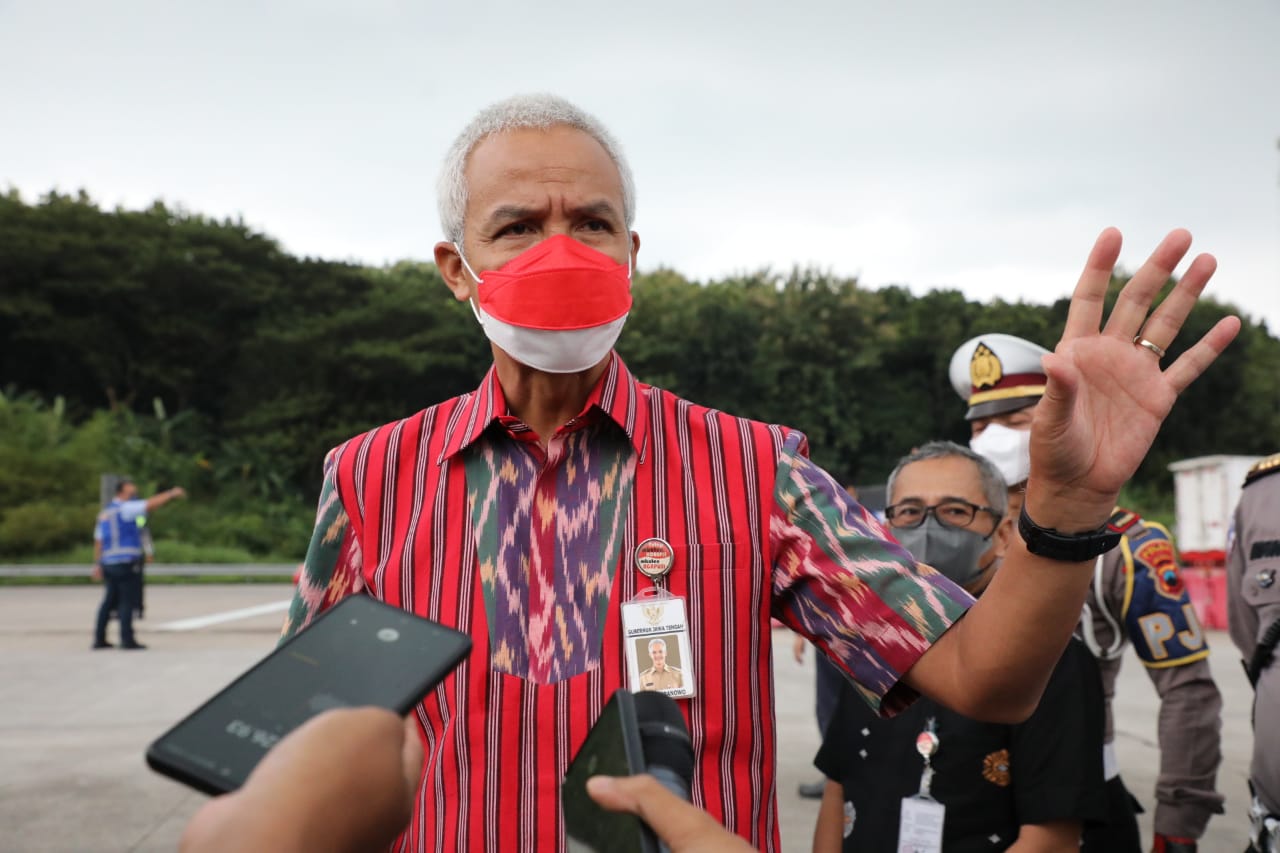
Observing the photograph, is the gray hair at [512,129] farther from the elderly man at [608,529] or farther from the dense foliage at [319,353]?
the dense foliage at [319,353]

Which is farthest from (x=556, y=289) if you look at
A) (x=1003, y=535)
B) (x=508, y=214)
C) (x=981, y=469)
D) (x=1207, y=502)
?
(x=1207, y=502)

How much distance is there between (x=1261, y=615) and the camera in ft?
9.70

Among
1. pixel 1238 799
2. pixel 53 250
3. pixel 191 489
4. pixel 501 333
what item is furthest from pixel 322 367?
pixel 501 333

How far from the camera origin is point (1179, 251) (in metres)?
1.38

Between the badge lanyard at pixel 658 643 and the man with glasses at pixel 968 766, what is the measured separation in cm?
125

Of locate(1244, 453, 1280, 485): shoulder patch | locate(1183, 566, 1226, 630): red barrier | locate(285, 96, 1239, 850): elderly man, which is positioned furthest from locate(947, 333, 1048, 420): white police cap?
locate(1183, 566, 1226, 630): red barrier

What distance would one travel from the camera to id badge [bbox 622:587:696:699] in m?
1.61

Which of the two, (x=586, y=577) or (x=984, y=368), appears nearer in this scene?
(x=586, y=577)

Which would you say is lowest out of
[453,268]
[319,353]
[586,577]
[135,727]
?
[135,727]

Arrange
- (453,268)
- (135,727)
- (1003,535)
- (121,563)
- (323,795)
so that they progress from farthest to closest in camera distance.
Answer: (121,563)
(135,727)
(1003,535)
(453,268)
(323,795)

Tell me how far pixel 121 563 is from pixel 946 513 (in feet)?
34.1

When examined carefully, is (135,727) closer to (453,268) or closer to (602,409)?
(453,268)

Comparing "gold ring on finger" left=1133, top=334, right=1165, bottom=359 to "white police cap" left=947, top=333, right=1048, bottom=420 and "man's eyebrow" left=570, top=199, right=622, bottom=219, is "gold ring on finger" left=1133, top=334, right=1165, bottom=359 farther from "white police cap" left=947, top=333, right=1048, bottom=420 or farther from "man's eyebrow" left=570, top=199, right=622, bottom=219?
"white police cap" left=947, top=333, right=1048, bottom=420

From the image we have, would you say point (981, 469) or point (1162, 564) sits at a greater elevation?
point (981, 469)
